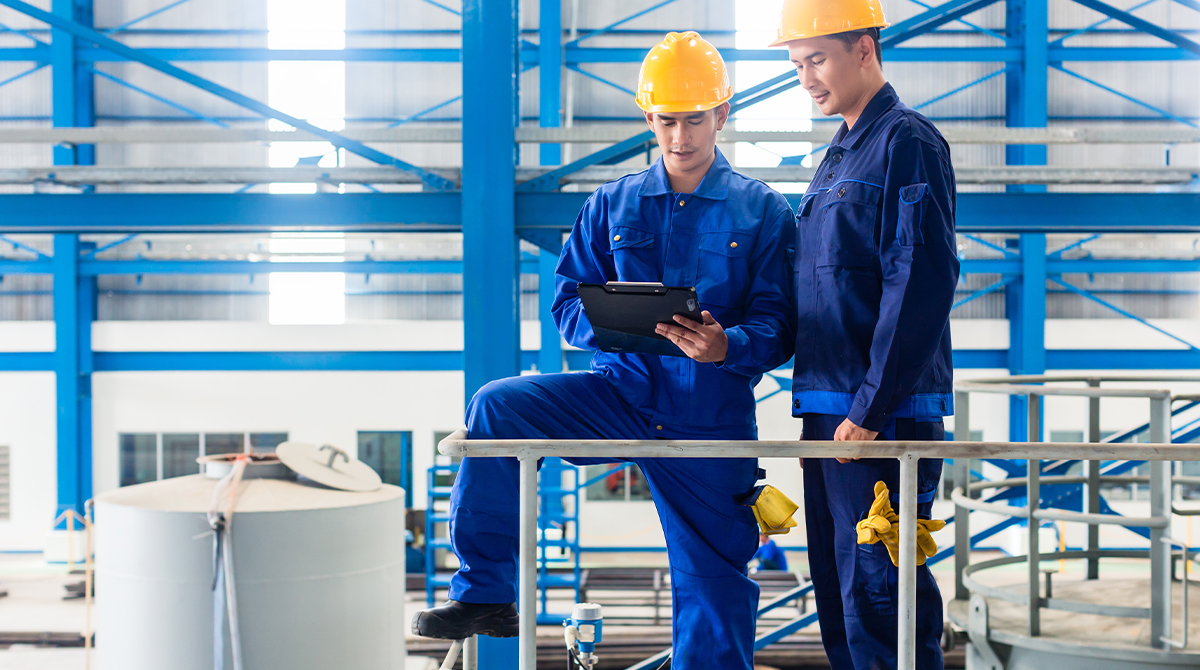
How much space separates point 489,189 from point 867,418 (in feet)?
11.9

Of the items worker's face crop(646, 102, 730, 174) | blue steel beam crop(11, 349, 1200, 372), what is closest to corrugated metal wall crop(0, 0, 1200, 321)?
blue steel beam crop(11, 349, 1200, 372)

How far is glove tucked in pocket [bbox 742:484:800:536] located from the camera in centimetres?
265

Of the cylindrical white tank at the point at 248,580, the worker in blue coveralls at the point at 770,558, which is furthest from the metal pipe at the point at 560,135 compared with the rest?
the worker in blue coveralls at the point at 770,558

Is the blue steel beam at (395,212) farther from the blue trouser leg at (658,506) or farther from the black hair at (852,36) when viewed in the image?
the black hair at (852,36)

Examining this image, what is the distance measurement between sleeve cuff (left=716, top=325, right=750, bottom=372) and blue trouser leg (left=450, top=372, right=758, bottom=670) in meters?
0.38

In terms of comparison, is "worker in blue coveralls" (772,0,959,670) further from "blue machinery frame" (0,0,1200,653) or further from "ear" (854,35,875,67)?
"blue machinery frame" (0,0,1200,653)

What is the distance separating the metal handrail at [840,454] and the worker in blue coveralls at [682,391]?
392mm

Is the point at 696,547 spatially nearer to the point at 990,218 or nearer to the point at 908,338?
the point at 908,338

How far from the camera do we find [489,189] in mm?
5484

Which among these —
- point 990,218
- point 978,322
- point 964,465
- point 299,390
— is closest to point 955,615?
point 964,465

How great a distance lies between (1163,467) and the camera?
431cm

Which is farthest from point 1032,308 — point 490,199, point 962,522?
point 490,199

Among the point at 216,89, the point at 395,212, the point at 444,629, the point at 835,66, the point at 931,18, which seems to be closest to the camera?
the point at 444,629

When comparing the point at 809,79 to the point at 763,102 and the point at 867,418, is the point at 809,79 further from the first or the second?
the point at 763,102
